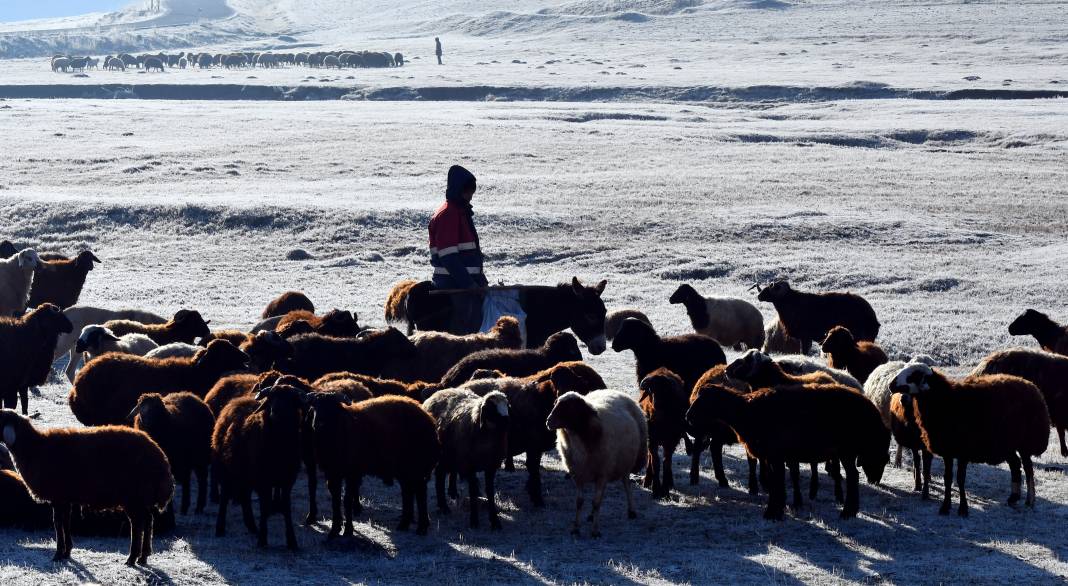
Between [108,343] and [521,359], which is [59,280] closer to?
[108,343]

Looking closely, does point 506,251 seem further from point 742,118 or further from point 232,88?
point 232,88

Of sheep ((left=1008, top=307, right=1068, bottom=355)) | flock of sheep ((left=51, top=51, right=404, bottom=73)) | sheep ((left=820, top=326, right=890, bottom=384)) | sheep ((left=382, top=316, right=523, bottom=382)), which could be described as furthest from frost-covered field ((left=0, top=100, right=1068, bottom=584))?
flock of sheep ((left=51, top=51, right=404, bottom=73))

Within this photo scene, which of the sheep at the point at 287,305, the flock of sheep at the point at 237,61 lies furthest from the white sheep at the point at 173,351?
the flock of sheep at the point at 237,61

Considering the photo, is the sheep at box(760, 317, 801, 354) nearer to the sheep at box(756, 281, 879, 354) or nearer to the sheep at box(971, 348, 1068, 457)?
the sheep at box(756, 281, 879, 354)

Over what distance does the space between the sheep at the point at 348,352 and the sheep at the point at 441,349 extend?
15 centimetres

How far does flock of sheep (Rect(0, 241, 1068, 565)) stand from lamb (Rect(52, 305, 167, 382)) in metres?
3.15

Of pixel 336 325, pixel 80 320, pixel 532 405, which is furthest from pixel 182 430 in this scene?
pixel 80 320

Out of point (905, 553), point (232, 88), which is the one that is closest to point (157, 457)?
point (905, 553)

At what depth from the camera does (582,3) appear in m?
174

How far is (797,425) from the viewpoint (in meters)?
11.8

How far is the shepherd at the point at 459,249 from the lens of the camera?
16.2 m

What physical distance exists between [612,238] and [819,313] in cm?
1100

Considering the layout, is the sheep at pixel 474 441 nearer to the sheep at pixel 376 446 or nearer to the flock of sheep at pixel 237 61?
the sheep at pixel 376 446

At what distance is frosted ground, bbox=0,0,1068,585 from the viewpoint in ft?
35.5
